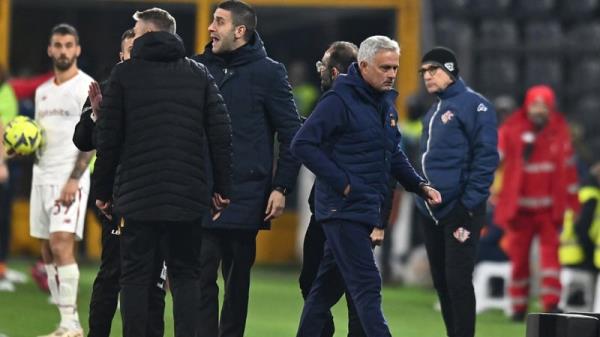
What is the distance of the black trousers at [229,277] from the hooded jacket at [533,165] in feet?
16.7

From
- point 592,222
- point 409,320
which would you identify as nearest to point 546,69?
point 592,222

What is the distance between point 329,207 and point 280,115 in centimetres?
74

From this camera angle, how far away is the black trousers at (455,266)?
386 inches

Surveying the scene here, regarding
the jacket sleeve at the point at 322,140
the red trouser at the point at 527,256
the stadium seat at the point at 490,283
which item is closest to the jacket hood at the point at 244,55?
the jacket sleeve at the point at 322,140

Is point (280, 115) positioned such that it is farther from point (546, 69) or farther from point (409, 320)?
point (546, 69)

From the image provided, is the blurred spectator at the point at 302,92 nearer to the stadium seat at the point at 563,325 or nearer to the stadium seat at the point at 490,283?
the stadium seat at the point at 490,283

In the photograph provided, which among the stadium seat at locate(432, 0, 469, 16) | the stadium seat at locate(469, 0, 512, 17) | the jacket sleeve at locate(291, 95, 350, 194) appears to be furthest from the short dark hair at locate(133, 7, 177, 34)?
the stadium seat at locate(469, 0, 512, 17)

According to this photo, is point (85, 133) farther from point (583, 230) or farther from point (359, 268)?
point (583, 230)

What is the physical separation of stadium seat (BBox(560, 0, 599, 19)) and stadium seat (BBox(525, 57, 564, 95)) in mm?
1364

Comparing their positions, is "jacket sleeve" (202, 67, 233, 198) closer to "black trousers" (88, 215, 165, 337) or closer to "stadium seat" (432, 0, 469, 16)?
"black trousers" (88, 215, 165, 337)

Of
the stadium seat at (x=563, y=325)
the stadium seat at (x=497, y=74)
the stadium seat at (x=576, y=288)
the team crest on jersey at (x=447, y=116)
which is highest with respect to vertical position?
the stadium seat at (x=497, y=74)

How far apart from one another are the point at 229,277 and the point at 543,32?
12.1m

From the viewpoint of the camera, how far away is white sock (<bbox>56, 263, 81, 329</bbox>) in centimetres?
1013

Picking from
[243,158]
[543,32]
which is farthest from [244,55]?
[543,32]
